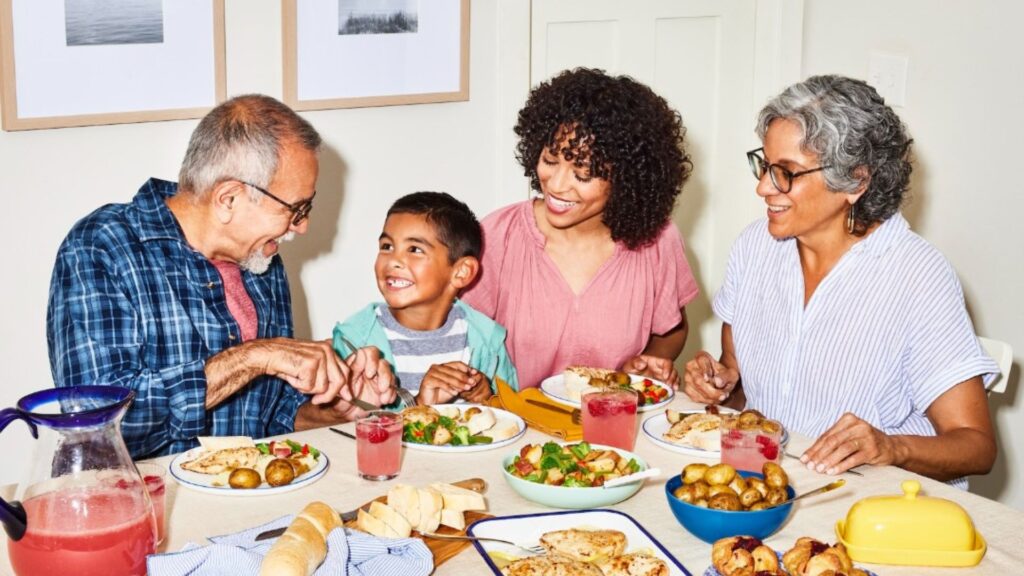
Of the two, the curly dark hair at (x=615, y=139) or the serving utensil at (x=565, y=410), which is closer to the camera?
the serving utensil at (x=565, y=410)

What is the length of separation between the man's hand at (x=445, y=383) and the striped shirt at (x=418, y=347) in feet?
0.65

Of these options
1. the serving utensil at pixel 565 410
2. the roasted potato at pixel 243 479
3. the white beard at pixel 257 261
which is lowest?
the serving utensil at pixel 565 410

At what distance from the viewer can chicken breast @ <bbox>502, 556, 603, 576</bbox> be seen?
162cm

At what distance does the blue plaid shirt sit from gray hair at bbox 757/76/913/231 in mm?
1340

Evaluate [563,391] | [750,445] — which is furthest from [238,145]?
[750,445]

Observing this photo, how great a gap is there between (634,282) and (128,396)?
1.67 m

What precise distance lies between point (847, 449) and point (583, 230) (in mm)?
1095

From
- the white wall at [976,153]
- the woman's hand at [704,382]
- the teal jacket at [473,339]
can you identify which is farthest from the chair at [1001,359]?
the teal jacket at [473,339]

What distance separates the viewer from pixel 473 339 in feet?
9.59

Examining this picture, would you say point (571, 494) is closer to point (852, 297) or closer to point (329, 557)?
point (329, 557)

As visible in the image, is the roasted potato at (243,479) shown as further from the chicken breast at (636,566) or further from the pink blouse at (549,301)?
the pink blouse at (549,301)

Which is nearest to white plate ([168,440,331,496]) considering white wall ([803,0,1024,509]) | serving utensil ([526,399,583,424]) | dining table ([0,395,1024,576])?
dining table ([0,395,1024,576])

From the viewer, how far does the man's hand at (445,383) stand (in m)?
2.58

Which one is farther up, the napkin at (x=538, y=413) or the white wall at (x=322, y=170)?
the white wall at (x=322, y=170)
